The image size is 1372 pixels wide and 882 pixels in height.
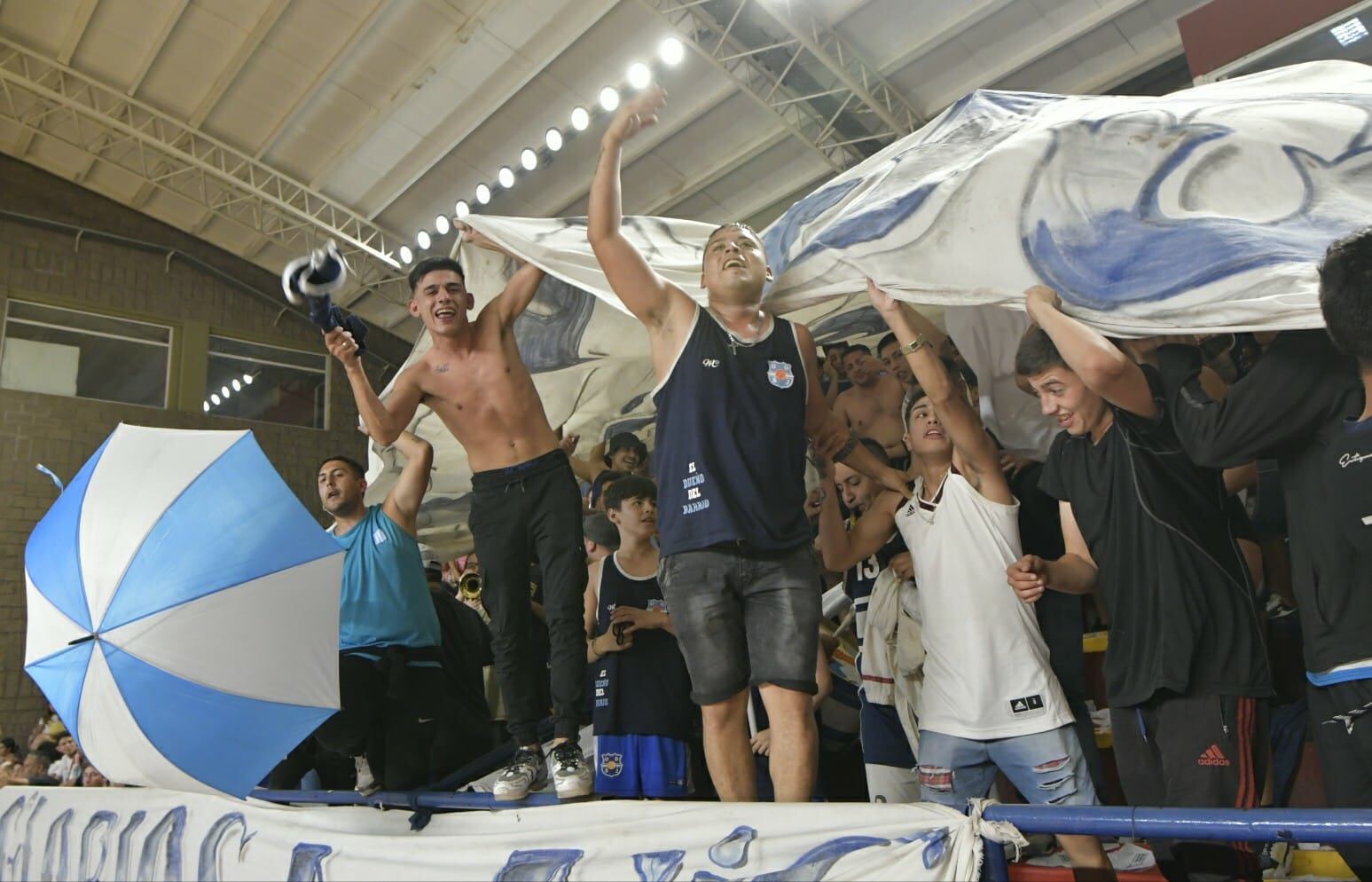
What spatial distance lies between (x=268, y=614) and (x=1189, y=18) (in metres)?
5.19

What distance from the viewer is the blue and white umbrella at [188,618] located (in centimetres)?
284

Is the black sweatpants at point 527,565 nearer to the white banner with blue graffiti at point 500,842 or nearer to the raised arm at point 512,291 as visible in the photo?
the white banner with blue graffiti at point 500,842

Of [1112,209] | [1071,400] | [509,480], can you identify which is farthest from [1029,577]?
[509,480]

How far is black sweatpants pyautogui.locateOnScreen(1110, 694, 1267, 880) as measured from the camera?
6.98 feet

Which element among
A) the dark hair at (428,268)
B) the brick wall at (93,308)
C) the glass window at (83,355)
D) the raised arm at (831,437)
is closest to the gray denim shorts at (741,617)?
the raised arm at (831,437)

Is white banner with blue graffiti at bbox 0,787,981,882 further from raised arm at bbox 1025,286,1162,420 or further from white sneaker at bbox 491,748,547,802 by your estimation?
raised arm at bbox 1025,286,1162,420

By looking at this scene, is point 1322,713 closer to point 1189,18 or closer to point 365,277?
point 1189,18

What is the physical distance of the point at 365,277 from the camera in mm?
12094

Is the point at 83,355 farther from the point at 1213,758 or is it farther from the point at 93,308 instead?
the point at 1213,758

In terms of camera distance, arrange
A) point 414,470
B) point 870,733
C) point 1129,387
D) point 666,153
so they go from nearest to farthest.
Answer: point 1129,387
point 870,733
point 414,470
point 666,153

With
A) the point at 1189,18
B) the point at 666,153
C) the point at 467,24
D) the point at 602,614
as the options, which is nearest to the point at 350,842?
the point at 602,614

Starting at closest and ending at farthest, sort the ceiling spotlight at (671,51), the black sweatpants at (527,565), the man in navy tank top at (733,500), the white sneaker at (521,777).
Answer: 1. the man in navy tank top at (733,500)
2. the white sneaker at (521,777)
3. the black sweatpants at (527,565)
4. the ceiling spotlight at (671,51)

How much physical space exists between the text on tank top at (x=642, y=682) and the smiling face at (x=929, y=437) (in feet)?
3.24

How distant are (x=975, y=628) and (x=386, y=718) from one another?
6.77 feet
